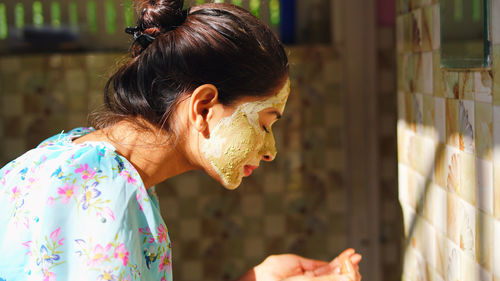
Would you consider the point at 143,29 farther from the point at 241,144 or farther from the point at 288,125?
the point at 288,125

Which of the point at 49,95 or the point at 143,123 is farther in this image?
the point at 49,95

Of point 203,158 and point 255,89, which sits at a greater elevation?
point 255,89

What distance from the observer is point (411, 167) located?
1.15 m

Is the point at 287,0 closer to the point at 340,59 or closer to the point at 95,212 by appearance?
the point at 340,59

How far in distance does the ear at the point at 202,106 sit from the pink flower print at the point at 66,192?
23 cm

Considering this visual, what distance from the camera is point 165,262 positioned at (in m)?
1.00

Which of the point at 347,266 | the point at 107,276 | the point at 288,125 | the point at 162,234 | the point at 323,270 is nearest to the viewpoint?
the point at 107,276

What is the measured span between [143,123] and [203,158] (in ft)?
0.40

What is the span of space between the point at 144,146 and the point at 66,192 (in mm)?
193

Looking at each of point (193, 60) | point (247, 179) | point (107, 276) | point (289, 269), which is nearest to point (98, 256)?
point (107, 276)

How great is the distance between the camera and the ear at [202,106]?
994mm

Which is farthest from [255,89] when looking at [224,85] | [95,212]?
[95,212]

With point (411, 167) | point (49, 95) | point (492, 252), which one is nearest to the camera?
point (492, 252)

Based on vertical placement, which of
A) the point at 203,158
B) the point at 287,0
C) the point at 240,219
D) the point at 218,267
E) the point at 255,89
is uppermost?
the point at 287,0
